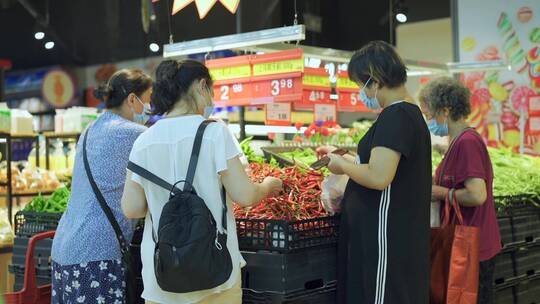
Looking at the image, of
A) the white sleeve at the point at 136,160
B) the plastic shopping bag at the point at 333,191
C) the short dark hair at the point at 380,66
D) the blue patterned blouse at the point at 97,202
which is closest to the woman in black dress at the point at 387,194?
the short dark hair at the point at 380,66

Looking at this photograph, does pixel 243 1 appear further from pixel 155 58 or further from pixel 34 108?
pixel 34 108

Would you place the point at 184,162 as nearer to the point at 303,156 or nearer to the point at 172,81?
the point at 172,81

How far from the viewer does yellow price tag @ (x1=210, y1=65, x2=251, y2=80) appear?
5871mm

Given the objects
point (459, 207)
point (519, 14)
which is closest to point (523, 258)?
point (459, 207)

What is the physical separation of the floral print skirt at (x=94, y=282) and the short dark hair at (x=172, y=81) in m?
0.82

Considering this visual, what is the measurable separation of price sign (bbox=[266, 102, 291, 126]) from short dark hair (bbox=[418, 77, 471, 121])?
7.76 ft

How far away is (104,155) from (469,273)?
1.89 m

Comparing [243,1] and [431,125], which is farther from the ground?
[243,1]

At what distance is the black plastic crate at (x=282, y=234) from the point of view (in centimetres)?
297

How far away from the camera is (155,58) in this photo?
13.8 meters

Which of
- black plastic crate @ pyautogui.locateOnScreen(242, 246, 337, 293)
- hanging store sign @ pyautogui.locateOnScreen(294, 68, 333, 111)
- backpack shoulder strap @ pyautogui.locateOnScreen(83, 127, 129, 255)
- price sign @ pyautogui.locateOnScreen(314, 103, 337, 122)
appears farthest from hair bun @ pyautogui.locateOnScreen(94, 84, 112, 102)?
price sign @ pyautogui.locateOnScreen(314, 103, 337, 122)

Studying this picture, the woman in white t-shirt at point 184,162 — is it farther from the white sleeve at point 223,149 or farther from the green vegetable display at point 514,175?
the green vegetable display at point 514,175

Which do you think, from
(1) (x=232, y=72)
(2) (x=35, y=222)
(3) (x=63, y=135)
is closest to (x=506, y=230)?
(1) (x=232, y=72)

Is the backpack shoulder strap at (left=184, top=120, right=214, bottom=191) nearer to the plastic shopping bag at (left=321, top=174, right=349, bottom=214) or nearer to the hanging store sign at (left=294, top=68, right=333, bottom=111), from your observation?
the plastic shopping bag at (left=321, top=174, right=349, bottom=214)
